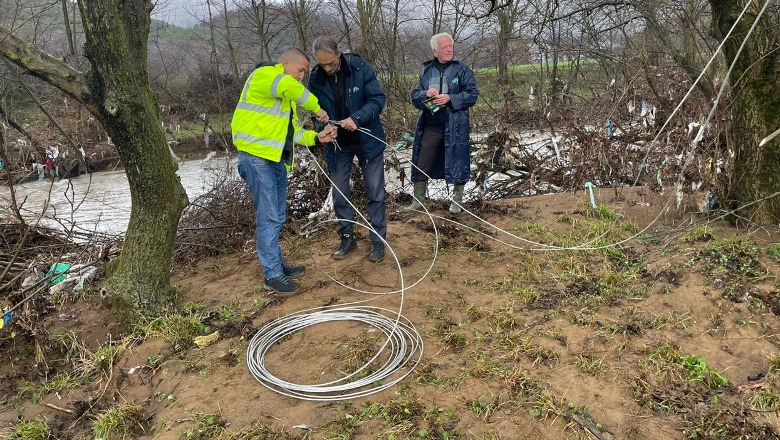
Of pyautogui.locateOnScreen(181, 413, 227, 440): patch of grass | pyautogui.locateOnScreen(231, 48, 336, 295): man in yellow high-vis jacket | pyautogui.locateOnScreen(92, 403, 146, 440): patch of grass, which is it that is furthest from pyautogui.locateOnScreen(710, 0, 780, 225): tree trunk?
pyautogui.locateOnScreen(92, 403, 146, 440): patch of grass

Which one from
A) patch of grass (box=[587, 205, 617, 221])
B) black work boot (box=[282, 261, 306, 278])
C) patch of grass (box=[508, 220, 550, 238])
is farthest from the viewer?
patch of grass (box=[587, 205, 617, 221])

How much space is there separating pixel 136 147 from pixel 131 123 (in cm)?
17

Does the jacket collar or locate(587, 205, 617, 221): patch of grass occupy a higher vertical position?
the jacket collar

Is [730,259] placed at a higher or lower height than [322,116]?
lower

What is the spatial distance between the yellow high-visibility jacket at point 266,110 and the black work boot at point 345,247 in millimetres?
1216

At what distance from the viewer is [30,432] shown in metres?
2.92

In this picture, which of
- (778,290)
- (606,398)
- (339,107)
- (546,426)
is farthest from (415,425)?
(339,107)

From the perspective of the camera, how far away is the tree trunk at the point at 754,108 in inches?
158

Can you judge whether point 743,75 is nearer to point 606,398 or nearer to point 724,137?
point 724,137

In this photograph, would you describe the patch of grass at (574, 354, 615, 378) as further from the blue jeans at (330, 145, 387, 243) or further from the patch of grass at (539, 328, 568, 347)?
the blue jeans at (330, 145, 387, 243)

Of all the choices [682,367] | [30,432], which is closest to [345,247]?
[30,432]

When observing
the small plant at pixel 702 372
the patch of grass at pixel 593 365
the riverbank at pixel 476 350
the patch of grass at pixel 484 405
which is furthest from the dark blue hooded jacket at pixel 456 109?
the patch of grass at pixel 484 405

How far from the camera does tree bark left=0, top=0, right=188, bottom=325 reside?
3359 mm

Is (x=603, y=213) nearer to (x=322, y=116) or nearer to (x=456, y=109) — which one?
(x=456, y=109)
